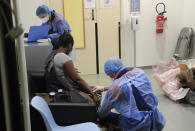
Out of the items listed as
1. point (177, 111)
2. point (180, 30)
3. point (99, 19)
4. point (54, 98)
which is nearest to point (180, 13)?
point (180, 30)

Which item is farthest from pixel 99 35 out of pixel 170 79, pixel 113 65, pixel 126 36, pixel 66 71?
pixel 113 65

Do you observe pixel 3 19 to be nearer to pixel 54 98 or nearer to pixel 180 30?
pixel 54 98

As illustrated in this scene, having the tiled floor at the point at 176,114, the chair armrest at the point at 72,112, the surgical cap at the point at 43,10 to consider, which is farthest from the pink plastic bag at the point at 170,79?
the surgical cap at the point at 43,10

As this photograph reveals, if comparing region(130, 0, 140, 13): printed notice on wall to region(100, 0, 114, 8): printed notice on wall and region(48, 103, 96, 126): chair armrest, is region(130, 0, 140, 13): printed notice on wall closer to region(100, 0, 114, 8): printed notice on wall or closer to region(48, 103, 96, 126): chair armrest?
region(100, 0, 114, 8): printed notice on wall

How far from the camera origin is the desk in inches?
88.8

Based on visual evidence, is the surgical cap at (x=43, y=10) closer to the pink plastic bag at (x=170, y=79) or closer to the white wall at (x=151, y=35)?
the pink plastic bag at (x=170, y=79)

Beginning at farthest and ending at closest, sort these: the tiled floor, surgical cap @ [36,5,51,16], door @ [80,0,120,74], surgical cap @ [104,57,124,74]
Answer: door @ [80,0,120,74] < surgical cap @ [36,5,51,16] < the tiled floor < surgical cap @ [104,57,124,74]

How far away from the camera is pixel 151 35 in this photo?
536 cm

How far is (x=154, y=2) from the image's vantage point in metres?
5.18

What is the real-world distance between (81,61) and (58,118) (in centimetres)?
320

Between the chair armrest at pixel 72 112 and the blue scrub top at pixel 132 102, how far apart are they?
0.56 ft

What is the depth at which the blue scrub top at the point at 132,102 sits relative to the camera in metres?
1.82

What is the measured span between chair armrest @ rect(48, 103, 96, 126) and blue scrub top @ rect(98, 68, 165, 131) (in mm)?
170

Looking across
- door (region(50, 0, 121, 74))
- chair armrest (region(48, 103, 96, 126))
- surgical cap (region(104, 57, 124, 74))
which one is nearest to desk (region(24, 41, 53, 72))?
chair armrest (region(48, 103, 96, 126))
